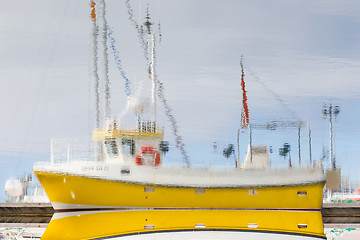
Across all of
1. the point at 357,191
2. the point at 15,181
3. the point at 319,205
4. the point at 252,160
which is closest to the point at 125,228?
the point at 252,160

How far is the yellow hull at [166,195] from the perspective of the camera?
A: 27.4 metres

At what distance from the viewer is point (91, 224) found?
2773 centimetres

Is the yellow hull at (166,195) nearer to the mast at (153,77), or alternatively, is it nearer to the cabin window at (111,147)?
the cabin window at (111,147)

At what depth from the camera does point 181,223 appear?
93.2 ft

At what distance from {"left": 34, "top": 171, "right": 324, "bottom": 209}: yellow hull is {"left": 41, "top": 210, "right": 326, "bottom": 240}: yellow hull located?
0.44 meters

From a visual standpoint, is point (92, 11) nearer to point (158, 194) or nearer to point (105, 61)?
point (105, 61)

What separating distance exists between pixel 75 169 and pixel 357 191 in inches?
1739

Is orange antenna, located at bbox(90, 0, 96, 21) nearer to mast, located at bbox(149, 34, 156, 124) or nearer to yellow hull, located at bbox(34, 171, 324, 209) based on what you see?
mast, located at bbox(149, 34, 156, 124)

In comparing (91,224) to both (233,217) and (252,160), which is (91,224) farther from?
(252,160)

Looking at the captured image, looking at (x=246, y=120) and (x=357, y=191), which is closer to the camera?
(x=246, y=120)

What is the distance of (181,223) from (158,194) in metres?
2.03

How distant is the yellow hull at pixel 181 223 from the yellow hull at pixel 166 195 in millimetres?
437

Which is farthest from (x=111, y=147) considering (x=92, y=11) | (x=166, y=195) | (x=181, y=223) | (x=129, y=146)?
(x=92, y=11)

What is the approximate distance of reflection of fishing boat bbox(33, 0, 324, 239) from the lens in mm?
27625
